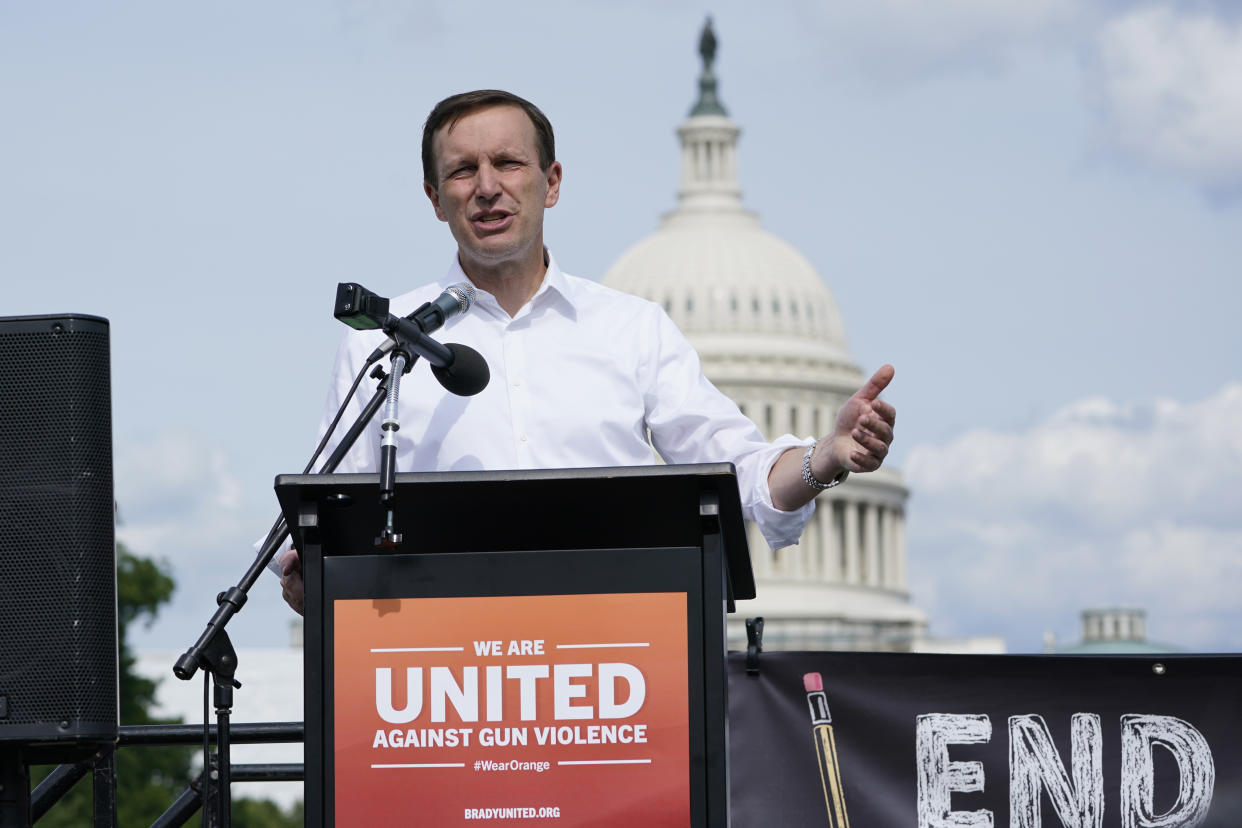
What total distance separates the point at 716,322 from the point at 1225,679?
115 meters

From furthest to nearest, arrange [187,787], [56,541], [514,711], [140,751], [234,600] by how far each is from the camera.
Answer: [140,751]
[187,787]
[56,541]
[234,600]
[514,711]

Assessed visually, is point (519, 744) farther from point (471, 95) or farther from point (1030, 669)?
point (1030, 669)

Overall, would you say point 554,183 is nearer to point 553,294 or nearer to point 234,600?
point 553,294

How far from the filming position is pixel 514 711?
4070mm

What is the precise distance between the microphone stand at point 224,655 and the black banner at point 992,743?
103 inches

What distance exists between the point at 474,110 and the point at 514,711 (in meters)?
1.49

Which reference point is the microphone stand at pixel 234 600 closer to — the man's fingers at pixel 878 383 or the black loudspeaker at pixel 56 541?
the black loudspeaker at pixel 56 541

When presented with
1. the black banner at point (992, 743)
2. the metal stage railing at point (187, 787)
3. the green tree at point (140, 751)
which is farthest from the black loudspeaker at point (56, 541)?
the green tree at point (140, 751)

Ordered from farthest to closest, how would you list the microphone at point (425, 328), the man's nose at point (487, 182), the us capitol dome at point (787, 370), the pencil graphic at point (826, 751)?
the us capitol dome at point (787, 370) < the pencil graphic at point (826, 751) < the man's nose at point (487, 182) < the microphone at point (425, 328)

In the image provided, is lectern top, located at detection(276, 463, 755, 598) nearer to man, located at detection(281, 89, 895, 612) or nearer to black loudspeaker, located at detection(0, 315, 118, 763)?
man, located at detection(281, 89, 895, 612)

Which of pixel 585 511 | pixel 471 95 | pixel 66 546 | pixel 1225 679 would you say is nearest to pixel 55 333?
pixel 66 546

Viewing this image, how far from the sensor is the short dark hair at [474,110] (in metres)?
4.96

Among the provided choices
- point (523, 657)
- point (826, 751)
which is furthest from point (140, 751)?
point (523, 657)

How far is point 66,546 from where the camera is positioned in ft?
15.4
